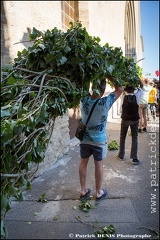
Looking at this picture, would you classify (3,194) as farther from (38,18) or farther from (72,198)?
(38,18)

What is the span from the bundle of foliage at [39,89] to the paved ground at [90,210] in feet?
3.52

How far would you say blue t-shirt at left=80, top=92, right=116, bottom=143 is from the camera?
2910mm

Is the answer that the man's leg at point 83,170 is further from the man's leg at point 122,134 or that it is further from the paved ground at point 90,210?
the man's leg at point 122,134

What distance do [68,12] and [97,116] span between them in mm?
3816

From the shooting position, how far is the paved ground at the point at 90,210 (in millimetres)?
2584

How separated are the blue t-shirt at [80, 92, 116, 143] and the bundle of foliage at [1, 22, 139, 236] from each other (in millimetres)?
346

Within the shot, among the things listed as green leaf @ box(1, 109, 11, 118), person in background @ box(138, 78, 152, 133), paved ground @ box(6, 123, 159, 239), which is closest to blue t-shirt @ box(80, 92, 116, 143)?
paved ground @ box(6, 123, 159, 239)

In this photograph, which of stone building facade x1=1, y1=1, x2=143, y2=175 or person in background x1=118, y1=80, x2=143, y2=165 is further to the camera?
person in background x1=118, y1=80, x2=143, y2=165

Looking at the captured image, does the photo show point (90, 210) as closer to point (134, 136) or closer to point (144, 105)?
point (134, 136)

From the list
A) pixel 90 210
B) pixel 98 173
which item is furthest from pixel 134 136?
pixel 90 210

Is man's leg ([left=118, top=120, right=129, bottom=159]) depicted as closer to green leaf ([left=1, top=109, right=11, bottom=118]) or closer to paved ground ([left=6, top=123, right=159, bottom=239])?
paved ground ([left=6, top=123, right=159, bottom=239])

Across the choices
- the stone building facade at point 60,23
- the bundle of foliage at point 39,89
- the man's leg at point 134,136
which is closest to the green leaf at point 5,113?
the bundle of foliage at point 39,89

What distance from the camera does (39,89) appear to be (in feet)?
6.11

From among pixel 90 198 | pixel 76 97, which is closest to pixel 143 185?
pixel 90 198
